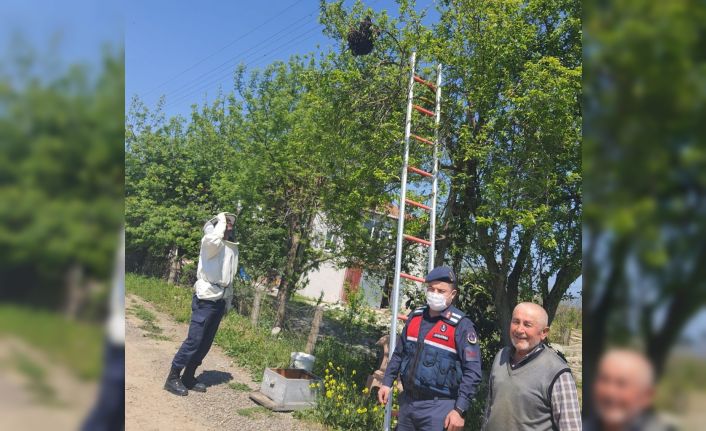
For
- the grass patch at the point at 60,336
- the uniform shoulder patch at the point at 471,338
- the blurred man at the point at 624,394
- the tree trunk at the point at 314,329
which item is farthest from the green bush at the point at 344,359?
the blurred man at the point at 624,394

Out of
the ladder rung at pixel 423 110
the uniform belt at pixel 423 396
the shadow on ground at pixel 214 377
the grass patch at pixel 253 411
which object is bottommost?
the grass patch at pixel 253 411

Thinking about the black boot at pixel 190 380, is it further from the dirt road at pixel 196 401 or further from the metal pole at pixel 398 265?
the metal pole at pixel 398 265

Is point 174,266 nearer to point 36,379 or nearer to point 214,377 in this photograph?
point 214,377

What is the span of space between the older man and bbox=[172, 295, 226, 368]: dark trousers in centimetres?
342

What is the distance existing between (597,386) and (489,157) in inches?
Answer: 187

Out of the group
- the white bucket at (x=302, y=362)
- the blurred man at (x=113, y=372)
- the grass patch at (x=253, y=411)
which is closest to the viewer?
the blurred man at (x=113, y=372)

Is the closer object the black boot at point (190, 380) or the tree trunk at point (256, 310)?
the black boot at point (190, 380)

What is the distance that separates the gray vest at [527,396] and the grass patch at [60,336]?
1.63 metres

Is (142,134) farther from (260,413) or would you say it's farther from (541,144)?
(541,144)

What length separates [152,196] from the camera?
565 inches

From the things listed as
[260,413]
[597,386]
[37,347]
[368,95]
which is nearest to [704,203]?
[597,386]

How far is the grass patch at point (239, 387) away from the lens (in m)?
5.66

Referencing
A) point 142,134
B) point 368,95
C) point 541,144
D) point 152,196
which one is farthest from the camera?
point 142,134

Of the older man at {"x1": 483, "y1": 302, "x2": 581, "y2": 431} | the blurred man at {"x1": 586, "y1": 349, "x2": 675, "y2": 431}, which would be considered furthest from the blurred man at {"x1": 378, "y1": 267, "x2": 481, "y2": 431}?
the blurred man at {"x1": 586, "y1": 349, "x2": 675, "y2": 431}
